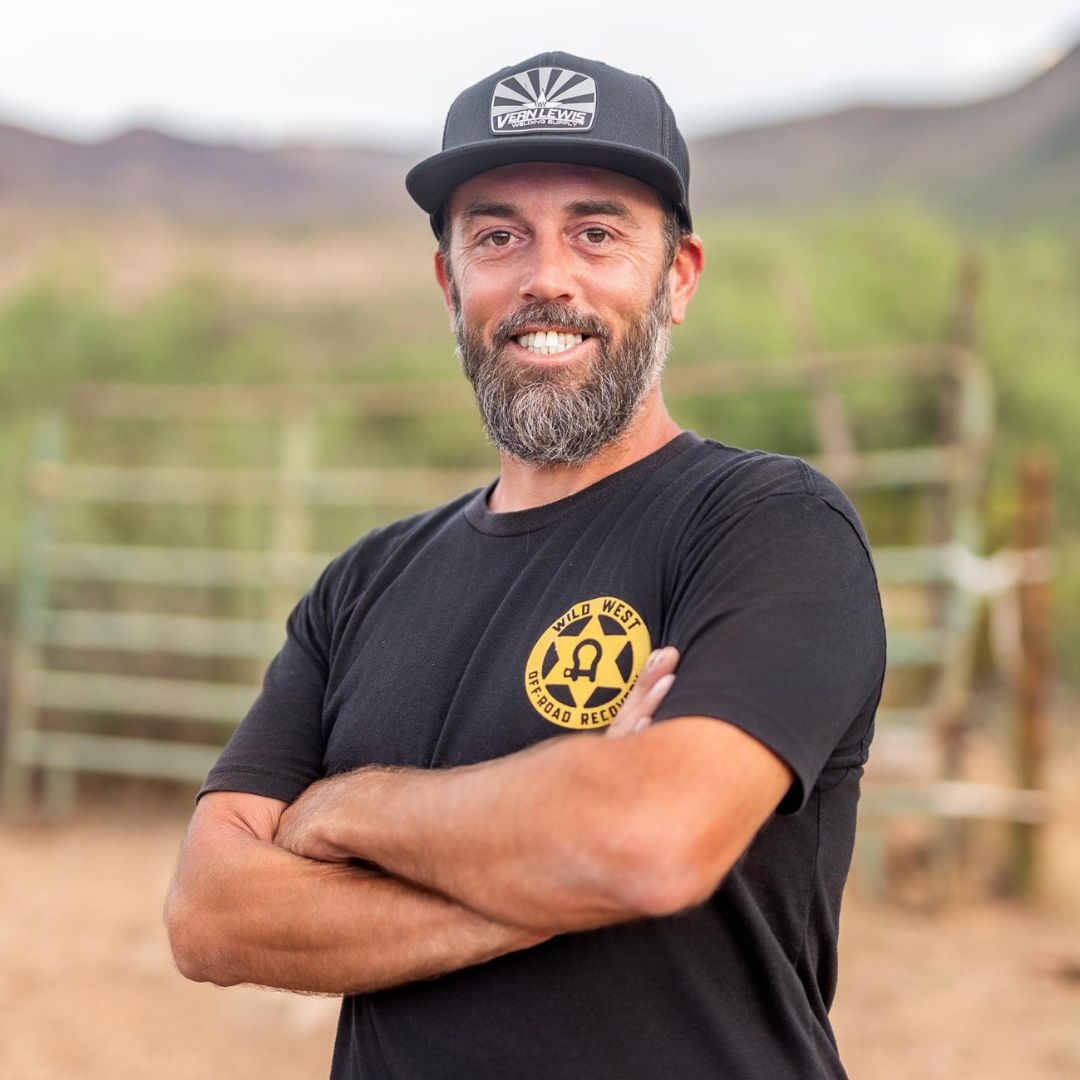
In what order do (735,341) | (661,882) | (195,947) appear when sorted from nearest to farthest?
(661,882) → (195,947) → (735,341)

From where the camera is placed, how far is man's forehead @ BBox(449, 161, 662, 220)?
1722 millimetres

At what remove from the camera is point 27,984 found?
481cm

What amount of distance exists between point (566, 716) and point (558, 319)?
52 cm

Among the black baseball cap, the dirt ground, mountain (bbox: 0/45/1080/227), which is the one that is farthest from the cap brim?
mountain (bbox: 0/45/1080/227)

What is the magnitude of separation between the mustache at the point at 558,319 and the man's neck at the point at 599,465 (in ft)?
0.37

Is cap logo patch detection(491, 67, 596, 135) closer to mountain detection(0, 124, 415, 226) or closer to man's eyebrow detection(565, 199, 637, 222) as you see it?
man's eyebrow detection(565, 199, 637, 222)

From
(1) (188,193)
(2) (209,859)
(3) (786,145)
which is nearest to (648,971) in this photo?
(2) (209,859)

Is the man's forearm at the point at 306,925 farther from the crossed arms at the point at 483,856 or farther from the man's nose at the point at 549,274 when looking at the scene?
the man's nose at the point at 549,274

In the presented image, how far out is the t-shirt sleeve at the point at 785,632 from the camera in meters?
1.36

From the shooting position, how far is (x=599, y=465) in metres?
1.74

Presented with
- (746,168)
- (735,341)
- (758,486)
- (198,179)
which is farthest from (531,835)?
(746,168)

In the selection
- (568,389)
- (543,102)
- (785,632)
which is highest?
(543,102)

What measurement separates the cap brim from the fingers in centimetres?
63

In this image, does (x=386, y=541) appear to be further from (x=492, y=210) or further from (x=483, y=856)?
(x=483, y=856)
